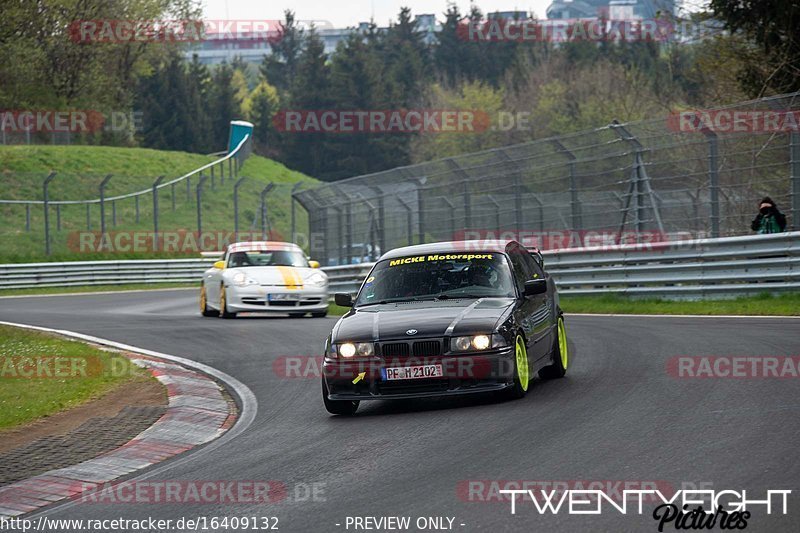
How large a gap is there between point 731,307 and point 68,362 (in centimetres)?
940

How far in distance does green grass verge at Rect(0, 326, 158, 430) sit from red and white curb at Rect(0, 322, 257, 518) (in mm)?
529

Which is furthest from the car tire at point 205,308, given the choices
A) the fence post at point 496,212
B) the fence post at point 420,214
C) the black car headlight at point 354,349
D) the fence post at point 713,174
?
the black car headlight at point 354,349

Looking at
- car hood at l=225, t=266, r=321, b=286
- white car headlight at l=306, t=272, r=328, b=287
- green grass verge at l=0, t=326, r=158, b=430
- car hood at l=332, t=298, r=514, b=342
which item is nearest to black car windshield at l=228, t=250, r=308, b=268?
car hood at l=225, t=266, r=321, b=286

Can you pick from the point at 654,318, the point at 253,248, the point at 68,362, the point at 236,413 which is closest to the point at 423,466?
the point at 236,413

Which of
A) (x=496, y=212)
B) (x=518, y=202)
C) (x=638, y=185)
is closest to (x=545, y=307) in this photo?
(x=638, y=185)

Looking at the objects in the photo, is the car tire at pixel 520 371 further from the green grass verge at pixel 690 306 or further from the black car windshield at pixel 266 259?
the black car windshield at pixel 266 259

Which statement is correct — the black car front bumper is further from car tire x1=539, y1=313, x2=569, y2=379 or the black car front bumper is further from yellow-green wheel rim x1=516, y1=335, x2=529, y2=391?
car tire x1=539, y1=313, x2=569, y2=379

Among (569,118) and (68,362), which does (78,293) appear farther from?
(569,118)

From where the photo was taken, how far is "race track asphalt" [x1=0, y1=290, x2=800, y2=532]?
20.8 feet

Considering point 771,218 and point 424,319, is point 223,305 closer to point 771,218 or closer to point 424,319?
point 771,218

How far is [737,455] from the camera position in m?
7.09

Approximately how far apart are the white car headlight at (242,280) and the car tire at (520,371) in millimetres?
12755

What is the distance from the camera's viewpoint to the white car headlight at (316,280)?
2253cm

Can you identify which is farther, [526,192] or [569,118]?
[569,118]
